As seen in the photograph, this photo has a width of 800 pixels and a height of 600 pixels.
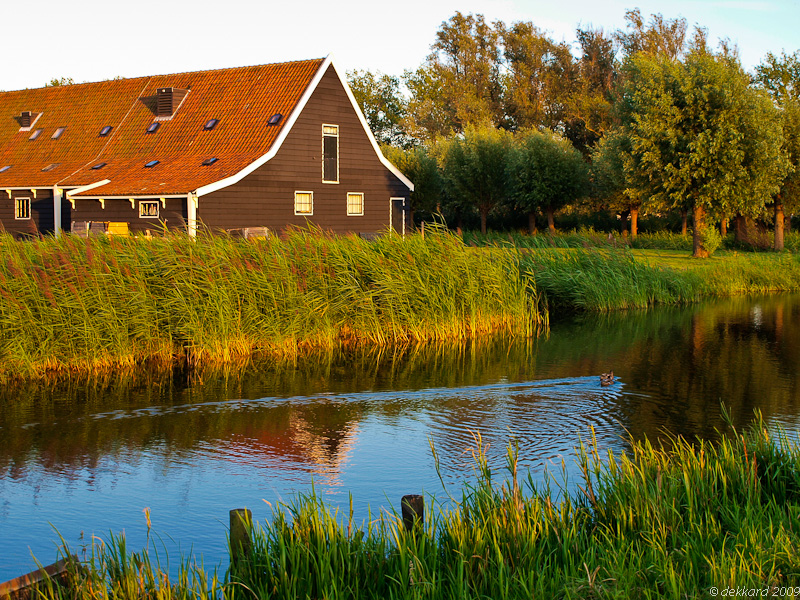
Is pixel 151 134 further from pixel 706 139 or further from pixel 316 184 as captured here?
pixel 706 139

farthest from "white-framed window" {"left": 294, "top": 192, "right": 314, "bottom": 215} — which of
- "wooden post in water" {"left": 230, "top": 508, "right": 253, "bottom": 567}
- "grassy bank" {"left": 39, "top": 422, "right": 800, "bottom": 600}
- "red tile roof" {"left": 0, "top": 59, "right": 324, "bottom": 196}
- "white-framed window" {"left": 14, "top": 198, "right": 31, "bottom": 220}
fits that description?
"wooden post in water" {"left": 230, "top": 508, "right": 253, "bottom": 567}

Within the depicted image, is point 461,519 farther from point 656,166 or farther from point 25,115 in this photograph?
point 25,115

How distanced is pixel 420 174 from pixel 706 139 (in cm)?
2209

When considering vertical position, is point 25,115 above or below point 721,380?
above

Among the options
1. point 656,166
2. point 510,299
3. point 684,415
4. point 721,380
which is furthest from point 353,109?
point 684,415

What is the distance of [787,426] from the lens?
10523 millimetres

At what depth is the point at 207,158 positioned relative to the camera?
94.5ft

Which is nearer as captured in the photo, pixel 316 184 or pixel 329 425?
pixel 329 425

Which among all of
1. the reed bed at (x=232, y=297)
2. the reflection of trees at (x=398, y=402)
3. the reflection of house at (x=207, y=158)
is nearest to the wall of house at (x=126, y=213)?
the reflection of house at (x=207, y=158)

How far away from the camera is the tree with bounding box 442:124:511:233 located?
167ft

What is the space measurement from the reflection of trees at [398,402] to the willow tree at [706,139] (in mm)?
17388

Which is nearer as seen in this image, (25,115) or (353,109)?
(353,109)

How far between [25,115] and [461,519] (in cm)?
3409

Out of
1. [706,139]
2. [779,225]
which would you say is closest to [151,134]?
[706,139]
